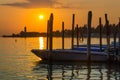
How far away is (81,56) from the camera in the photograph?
1592 inches

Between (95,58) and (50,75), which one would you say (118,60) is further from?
(50,75)

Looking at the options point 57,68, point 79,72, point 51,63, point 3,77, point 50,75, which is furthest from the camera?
point 51,63

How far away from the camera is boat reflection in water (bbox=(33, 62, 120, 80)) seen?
29766mm

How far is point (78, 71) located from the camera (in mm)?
33938

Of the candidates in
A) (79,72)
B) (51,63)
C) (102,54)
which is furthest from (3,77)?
(102,54)

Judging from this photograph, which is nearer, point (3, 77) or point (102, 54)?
A: point (3, 77)

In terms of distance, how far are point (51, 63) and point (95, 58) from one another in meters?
4.47

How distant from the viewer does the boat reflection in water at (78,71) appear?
29766mm

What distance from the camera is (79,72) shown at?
109 feet

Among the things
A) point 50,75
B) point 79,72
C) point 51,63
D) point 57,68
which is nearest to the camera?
point 50,75

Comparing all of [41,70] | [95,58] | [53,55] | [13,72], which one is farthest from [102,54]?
[13,72]

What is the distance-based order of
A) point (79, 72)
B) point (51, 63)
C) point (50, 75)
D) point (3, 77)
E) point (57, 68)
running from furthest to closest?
point (51, 63)
point (57, 68)
point (79, 72)
point (50, 75)
point (3, 77)

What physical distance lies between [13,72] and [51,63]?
26.5 feet

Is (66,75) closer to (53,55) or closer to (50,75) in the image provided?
(50,75)
